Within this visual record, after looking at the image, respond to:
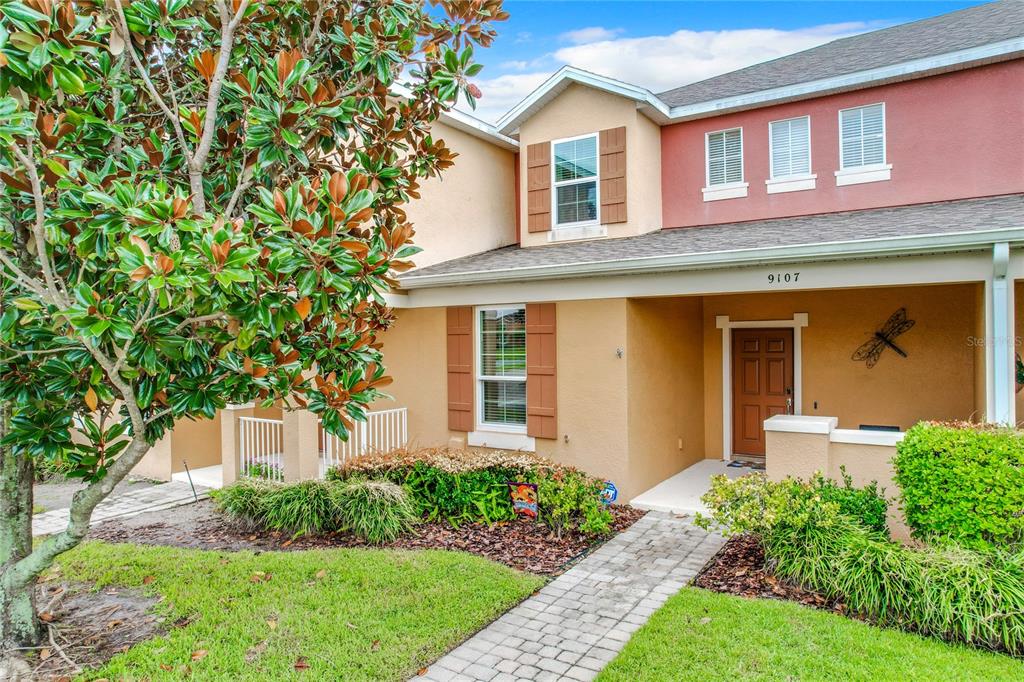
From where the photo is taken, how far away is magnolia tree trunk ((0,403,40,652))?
4.43 m

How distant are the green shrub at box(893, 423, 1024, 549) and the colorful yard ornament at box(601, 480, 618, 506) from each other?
305 cm

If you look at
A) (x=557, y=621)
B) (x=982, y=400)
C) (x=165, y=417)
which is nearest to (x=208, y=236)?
(x=165, y=417)

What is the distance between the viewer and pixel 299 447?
905 centimetres

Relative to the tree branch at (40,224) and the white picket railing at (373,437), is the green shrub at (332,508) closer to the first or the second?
the white picket railing at (373,437)

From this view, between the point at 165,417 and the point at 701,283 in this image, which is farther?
the point at 701,283

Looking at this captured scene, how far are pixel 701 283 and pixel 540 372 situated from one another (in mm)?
2588

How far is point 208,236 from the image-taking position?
324 cm

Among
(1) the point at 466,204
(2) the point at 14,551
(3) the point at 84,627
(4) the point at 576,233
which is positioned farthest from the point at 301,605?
(1) the point at 466,204

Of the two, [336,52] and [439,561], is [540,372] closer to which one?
[439,561]

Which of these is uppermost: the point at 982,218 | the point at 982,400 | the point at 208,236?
the point at 982,218

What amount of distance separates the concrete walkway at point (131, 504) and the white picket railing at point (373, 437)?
6.37 ft

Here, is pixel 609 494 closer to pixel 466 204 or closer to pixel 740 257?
pixel 740 257

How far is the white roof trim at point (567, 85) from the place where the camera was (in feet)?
33.1

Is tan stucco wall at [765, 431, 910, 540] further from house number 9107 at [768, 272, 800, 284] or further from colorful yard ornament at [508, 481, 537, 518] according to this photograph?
colorful yard ornament at [508, 481, 537, 518]
